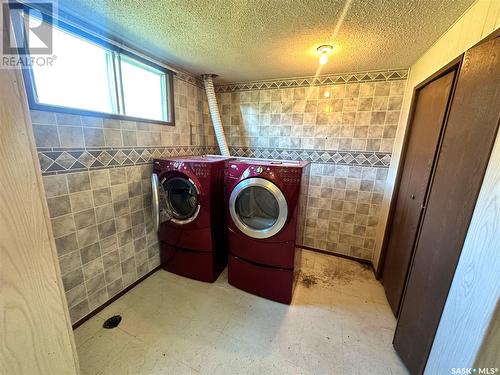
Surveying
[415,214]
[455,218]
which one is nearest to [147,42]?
[455,218]

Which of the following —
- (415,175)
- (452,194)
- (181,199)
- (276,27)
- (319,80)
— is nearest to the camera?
(452,194)

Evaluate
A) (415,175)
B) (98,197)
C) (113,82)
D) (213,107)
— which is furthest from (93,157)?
(415,175)

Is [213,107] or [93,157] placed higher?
[213,107]

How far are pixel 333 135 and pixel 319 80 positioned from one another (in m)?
0.64

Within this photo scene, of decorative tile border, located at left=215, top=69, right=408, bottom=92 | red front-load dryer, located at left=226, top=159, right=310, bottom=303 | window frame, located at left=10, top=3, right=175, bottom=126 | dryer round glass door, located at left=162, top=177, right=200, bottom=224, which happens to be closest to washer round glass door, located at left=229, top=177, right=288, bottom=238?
red front-load dryer, located at left=226, top=159, right=310, bottom=303

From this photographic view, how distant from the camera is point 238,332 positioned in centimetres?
148

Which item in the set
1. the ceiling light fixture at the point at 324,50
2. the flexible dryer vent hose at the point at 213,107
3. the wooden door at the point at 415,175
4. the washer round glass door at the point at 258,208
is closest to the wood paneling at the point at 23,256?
the washer round glass door at the point at 258,208

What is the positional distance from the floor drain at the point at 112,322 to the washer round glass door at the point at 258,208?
3.80 feet

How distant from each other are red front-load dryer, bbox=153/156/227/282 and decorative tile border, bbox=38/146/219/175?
0.17 m

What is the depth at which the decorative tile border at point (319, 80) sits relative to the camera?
203cm

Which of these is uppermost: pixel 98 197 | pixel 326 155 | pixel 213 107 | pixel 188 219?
pixel 213 107

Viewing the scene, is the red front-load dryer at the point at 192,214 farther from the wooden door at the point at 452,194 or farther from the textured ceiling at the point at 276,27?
the wooden door at the point at 452,194

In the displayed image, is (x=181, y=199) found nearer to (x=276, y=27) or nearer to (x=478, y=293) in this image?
(x=276, y=27)

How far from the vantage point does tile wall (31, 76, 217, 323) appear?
129cm
